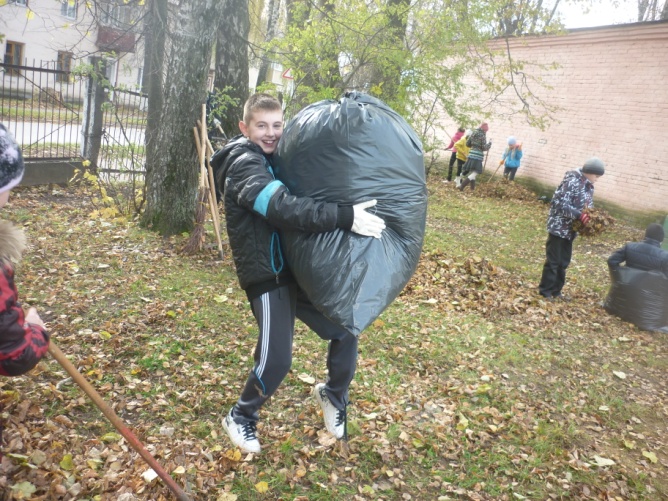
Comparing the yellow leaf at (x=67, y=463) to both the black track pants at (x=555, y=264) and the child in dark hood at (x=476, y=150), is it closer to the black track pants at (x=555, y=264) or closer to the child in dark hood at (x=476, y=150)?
the black track pants at (x=555, y=264)

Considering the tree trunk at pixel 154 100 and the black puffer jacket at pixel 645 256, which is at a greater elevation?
the tree trunk at pixel 154 100

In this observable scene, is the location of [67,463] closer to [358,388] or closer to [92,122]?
[358,388]

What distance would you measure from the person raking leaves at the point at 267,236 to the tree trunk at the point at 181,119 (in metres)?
3.61

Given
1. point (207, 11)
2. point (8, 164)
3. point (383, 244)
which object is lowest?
point (383, 244)

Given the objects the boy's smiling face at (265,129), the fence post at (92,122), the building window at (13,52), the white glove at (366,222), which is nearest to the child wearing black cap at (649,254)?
the white glove at (366,222)

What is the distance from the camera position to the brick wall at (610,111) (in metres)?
11.8

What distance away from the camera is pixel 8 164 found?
1702 millimetres

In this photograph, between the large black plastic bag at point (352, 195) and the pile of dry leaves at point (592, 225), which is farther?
the pile of dry leaves at point (592, 225)

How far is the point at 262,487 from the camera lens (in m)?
2.79

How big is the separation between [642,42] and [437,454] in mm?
12291

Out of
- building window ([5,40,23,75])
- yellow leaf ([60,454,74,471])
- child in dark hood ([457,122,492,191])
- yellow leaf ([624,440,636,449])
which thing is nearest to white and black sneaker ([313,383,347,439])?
yellow leaf ([60,454,74,471])

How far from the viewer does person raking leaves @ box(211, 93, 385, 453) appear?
8.00ft

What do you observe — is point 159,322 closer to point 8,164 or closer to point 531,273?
point 8,164

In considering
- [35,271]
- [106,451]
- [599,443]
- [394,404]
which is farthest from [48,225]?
[599,443]
